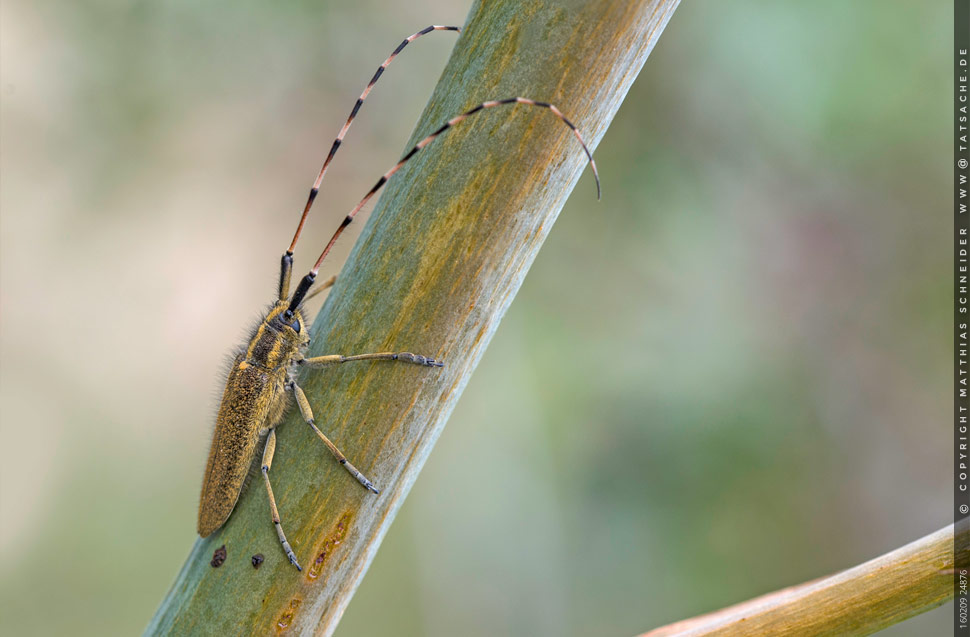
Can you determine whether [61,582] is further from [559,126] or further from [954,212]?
[954,212]

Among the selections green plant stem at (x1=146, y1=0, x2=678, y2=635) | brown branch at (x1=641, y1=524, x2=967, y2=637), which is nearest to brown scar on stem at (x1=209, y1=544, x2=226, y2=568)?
green plant stem at (x1=146, y1=0, x2=678, y2=635)

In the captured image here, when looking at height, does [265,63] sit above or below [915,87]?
above

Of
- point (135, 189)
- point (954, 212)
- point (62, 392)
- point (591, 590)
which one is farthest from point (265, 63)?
point (954, 212)

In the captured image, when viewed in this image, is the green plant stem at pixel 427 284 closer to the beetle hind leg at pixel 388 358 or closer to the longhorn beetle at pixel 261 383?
the beetle hind leg at pixel 388 358

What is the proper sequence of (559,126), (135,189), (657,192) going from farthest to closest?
1. (135,189)
2. (657,192)
3. (559,126)

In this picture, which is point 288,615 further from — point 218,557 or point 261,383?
point 261,383

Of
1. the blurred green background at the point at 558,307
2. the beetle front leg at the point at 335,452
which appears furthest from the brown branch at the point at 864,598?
the blurred green background at the point at 558,307
